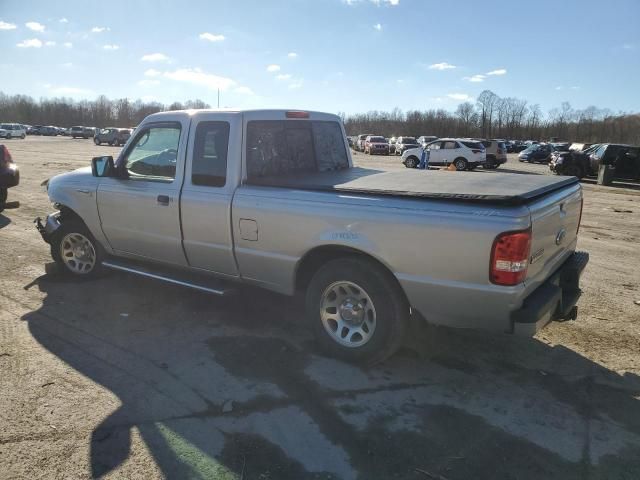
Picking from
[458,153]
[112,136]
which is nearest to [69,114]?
[112,136]

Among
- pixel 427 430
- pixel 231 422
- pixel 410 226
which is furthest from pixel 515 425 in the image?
pixel 231 422

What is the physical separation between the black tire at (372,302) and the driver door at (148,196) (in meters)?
1.64

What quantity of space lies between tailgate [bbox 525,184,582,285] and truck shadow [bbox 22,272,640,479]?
2.91 feet

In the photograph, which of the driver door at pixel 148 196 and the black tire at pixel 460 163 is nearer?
the driver door at pixel 148 196

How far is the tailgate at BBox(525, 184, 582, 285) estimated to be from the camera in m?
3.24

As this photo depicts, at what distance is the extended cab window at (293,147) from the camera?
4.49 m

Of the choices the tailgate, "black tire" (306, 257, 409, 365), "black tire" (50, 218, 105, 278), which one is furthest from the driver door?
the tailgate

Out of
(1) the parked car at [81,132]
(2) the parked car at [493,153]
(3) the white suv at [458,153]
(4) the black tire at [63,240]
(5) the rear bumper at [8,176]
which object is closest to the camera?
(4) the black tire at [63,240]

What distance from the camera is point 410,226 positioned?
333 cm

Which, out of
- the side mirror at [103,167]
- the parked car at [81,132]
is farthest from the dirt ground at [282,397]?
the parked car at [81,132]

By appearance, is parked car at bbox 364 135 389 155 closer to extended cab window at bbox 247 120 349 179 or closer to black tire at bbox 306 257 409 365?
extended cab window at bbox 247 120 349 179

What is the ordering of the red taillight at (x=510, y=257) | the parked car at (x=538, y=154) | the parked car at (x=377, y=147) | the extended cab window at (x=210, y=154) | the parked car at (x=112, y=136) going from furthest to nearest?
the parked car at (x=112, y=136) → the parked car at (x=377, y=147) → the parked car at (x=538, y=154) → the extended cab window at (x=210, y=154) → the red taillight at (x=510, y=257)

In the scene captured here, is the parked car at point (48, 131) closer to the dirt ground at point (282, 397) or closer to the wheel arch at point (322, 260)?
the dirt ground at point (282, 397)

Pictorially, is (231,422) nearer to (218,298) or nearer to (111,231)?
(218,298)
